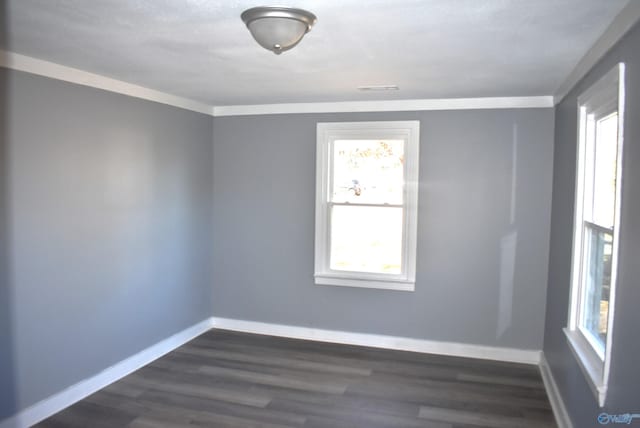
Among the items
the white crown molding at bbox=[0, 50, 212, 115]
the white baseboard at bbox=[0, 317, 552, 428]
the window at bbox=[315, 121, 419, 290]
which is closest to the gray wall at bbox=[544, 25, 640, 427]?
the white baseboard at bbox=[0, 317, 552, 428]

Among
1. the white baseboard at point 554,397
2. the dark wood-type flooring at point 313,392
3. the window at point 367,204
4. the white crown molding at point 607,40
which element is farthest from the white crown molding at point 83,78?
the white baseboard at point 554,397

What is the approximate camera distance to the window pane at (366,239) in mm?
4723

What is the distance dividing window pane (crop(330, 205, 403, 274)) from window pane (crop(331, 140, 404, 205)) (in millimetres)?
113

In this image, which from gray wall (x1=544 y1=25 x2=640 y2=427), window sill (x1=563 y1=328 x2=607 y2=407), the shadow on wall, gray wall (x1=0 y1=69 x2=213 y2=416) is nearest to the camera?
gray wall (x1=544 y1=25 x2=640 y2=427)

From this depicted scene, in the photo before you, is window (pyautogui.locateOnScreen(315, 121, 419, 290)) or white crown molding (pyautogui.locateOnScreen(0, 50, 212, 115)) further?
window (pyautogui.locateOnScreen(315, 121, 419, 290))

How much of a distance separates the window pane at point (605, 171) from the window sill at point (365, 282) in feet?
6.62

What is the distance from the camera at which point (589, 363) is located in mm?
2551

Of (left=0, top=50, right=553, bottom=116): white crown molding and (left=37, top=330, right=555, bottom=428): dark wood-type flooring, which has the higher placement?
(left=0, top=50, right=553, bottom=116): white crown molding

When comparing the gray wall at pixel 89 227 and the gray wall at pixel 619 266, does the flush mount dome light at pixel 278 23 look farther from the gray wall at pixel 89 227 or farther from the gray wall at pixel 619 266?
the gray wall at pixel 89 227

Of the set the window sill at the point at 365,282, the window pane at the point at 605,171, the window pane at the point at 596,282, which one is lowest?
the window sill at the point at 365,282

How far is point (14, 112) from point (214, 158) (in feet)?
7.57

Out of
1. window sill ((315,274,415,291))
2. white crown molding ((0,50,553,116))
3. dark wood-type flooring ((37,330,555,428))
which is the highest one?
white crown molding ((0,50,553,116))

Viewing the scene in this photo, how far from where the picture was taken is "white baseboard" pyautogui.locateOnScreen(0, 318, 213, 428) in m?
3.17

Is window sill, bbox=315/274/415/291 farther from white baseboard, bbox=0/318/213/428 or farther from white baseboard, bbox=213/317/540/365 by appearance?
white baseboard, bbox=0/318/213/428
